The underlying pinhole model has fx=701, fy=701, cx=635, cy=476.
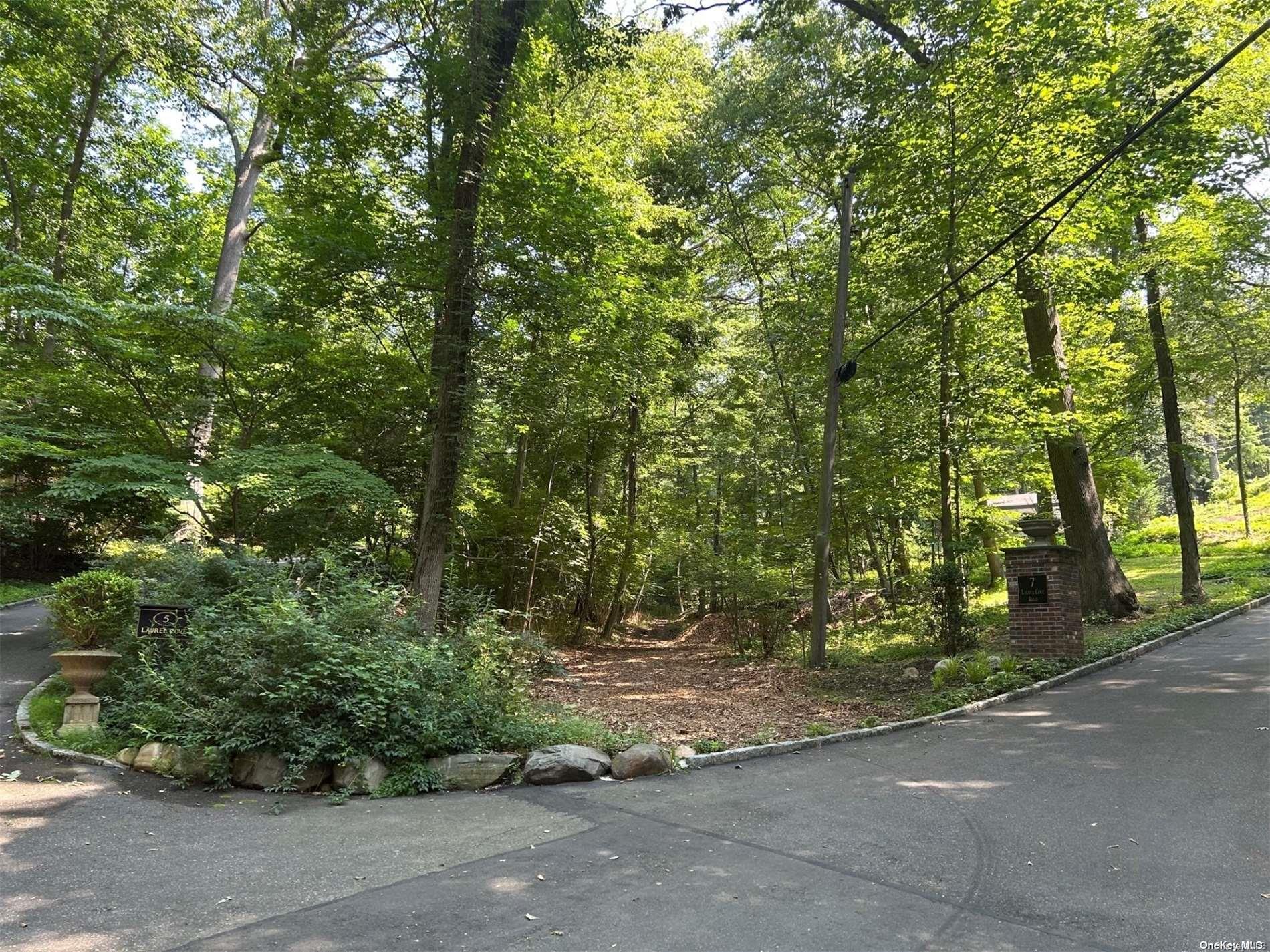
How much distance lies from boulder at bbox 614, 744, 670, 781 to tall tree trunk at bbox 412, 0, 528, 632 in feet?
11.9

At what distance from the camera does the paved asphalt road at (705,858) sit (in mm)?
3139

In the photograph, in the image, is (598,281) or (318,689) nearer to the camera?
(318,689)

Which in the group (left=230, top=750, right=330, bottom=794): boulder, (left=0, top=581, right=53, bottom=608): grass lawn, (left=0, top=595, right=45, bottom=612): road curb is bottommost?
(left=230, top=750, right=330, bottom=794): boulder

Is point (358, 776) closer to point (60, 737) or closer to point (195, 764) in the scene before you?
point (195, 764)

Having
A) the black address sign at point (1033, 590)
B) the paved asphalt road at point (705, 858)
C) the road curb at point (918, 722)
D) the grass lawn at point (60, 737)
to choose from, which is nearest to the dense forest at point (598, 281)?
the black address sign at point (1033, 590)

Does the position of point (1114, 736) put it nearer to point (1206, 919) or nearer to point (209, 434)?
point (1206, 919)

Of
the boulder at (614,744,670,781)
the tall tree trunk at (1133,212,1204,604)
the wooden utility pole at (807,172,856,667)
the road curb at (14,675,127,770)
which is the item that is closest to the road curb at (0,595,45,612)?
the road curb at (14,675,127,770)

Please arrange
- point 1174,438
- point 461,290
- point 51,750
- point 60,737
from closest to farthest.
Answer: point 51,750 < point 60,737 < point 461,290 < point 1174,438

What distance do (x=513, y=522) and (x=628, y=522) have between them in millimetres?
3822

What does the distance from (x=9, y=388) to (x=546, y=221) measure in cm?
911

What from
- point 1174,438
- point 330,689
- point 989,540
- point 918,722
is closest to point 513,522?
point 330,689

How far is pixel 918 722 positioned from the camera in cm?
743

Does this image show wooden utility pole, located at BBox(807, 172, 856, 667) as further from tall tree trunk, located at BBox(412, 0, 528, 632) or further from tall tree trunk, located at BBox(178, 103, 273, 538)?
tall tree trunk, located at BBox(178, 103, 273, 538)

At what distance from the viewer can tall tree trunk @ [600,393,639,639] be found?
17656 millimetres
